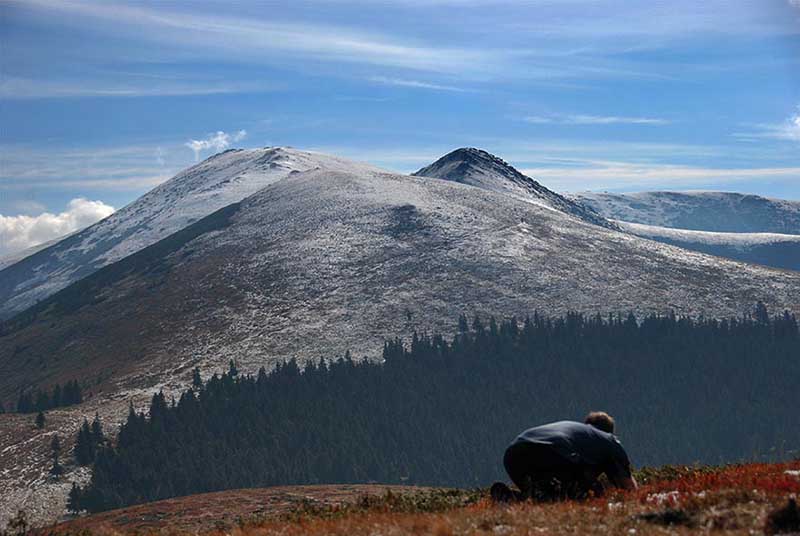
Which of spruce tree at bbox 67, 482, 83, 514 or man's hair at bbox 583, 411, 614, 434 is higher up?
man's hair at bbox 583, 411, 614, 434

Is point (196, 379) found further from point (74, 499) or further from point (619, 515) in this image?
point (619, 515)

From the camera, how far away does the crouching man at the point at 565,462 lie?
14.3m

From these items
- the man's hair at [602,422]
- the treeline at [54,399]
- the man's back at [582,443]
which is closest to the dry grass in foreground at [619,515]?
the man's back at [582,443]

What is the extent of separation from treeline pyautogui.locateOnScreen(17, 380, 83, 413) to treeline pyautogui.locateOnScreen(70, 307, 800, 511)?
2185 centimetres

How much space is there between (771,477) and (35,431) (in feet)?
432

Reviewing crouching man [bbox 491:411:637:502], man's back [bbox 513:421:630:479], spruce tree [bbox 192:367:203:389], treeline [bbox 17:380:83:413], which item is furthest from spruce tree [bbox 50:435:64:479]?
man's back [bbox 513:421:630:479]

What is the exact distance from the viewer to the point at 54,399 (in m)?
152

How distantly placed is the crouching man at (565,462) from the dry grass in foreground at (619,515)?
0.50 m

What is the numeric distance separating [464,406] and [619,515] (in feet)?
497

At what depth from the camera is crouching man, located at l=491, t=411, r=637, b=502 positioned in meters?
14.3

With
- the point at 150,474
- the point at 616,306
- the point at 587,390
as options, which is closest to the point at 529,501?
the point at 150,474

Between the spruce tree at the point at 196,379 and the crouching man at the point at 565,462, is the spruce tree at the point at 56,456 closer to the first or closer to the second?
the spruce tree at the point at 196,379

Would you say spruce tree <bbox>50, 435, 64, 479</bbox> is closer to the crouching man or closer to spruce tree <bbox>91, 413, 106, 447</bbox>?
spruce tree <bbox>91, 413, 106, 447</bbox>

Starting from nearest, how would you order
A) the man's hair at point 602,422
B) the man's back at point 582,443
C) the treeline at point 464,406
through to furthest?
the man's back at point 582,443, the man's hair at point 602,422, the treeline at point 464,406
